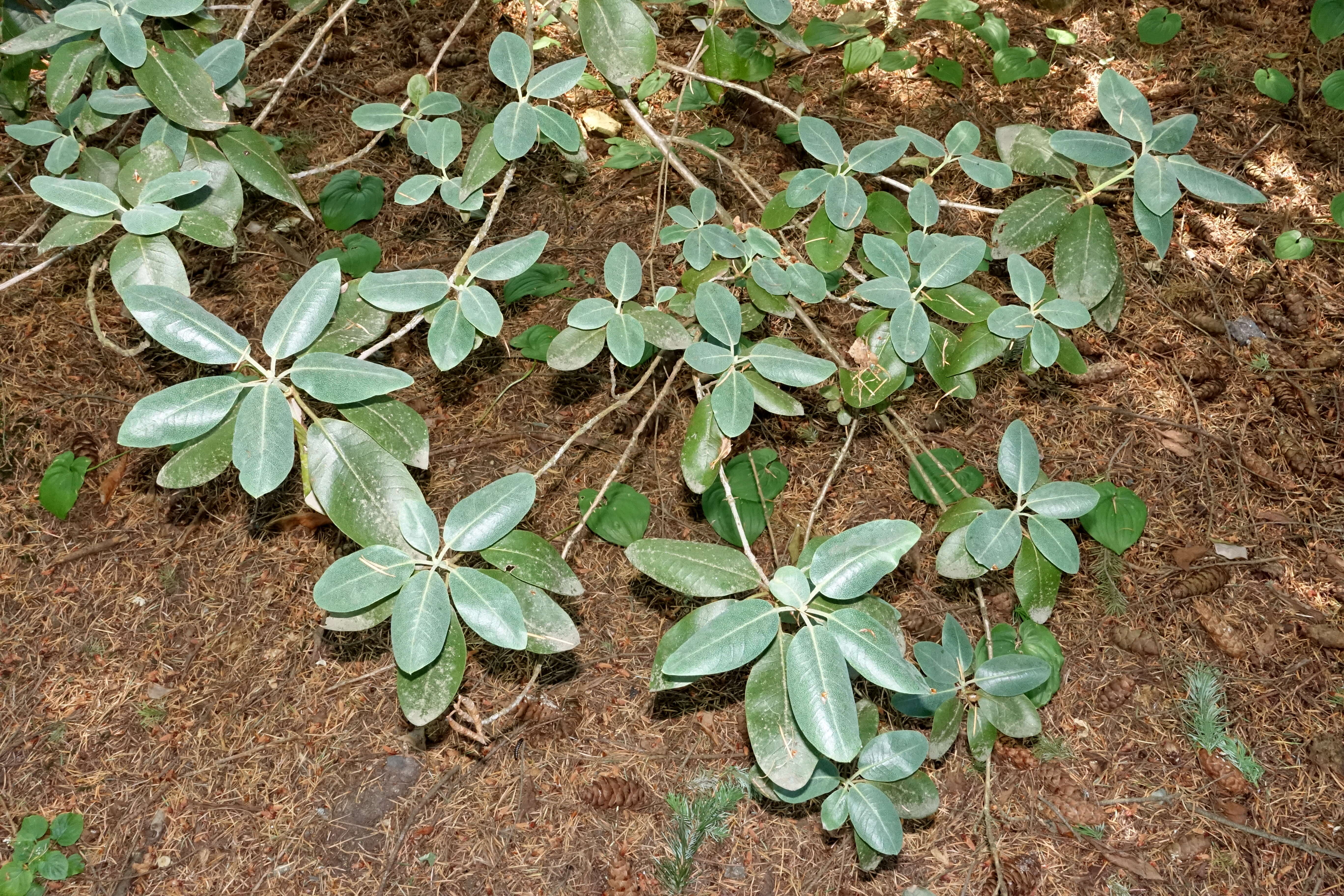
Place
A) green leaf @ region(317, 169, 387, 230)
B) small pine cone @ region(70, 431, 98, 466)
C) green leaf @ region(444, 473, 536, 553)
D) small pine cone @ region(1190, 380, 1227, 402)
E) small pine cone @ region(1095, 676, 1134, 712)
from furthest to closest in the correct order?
green leaf @ region(317, 169, 387, 230) < small pine cone @ region(1190, 380, 1227, 402) < small pine cone @ region(70, 431, 98, 466) < small pine cone @ region(1095, 676, 1134, 712) < green leaf @ region(444, 473, 536, 553)

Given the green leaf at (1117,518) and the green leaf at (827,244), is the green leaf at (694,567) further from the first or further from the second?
the green leaf at (1117,518)

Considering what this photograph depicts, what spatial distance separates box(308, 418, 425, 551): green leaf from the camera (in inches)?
38.8

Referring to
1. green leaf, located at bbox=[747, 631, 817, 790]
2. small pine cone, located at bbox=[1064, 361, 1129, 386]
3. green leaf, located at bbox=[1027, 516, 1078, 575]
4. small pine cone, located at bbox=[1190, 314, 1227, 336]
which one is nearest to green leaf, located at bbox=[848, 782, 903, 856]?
green leaf, located at bbox=[747, 631, 817, 790]

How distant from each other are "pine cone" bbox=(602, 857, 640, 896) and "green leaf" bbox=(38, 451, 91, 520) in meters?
1.65

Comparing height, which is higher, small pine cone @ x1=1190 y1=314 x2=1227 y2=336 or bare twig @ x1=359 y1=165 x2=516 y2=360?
bare twig @ x1=359 y1=165 x2=516 y2=360

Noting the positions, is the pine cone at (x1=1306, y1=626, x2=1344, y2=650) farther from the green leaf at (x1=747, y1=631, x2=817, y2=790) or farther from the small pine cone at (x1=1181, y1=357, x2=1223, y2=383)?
the green leaf at (x1=747, y1=631, x2=817, y2=790)

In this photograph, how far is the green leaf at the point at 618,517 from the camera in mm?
2135

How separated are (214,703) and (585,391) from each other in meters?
1.24

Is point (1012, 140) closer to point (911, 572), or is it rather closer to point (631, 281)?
point (631, 281)

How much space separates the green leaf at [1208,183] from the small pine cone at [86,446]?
257 cm

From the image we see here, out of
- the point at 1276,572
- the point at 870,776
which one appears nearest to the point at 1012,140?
the point at 870,776

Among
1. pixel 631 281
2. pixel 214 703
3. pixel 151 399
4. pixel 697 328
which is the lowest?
pixel 214 703

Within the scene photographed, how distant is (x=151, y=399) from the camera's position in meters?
0.91

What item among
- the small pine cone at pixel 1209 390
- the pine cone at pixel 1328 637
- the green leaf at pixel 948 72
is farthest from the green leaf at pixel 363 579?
the green leaf at pixel 948 72
